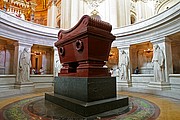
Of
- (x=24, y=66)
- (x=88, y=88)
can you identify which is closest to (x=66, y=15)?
(x=24, y=66)

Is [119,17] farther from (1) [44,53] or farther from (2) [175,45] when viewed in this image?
(1) [44,53]

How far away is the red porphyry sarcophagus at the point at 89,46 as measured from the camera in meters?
3.14

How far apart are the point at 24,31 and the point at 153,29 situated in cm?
739

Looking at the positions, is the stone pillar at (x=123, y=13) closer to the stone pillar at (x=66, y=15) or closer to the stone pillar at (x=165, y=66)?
the stone pillar at (x=66, y=15)

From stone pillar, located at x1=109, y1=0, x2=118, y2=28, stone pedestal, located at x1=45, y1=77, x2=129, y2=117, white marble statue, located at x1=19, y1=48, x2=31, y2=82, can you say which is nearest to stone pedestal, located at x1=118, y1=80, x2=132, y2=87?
stone pedestal, located at x1=45, y1=77, x2=129, y2=117

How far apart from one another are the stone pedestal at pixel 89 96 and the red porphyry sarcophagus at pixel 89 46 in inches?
8.4

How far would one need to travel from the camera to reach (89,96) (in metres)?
2.84

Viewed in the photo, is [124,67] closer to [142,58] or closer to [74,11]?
[142,58]

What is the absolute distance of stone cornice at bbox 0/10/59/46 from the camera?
6889 mm

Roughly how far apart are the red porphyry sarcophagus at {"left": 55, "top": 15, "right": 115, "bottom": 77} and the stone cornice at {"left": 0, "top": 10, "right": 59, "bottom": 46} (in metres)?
4.90

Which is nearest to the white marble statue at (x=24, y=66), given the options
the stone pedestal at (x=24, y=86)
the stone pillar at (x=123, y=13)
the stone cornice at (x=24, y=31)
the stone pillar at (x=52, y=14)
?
the stone pedestal at (x=24, y=86)

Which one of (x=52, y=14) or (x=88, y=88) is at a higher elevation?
(x=52, y=14)

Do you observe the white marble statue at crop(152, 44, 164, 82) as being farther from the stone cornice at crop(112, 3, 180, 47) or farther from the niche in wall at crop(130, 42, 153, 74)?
the niche in wall at crop(130, 42, 153, 74)

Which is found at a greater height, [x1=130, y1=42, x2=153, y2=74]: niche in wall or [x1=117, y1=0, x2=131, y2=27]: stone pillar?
[x1=117, y1=0, x2=131, y2=27]: stone pillar
